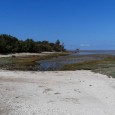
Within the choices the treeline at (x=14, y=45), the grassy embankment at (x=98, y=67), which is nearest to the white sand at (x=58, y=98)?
the grassy embankment at (x=98, y=67)

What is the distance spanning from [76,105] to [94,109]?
1.25m

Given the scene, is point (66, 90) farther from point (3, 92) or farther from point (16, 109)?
point (16, 109)

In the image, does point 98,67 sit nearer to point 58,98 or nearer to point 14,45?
point 58,98

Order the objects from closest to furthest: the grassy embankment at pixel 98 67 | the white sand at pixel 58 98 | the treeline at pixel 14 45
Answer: the white sand at pixel 58 98 < the grassy embankment at pixel 98 67 < the treeline at pixel 14 45

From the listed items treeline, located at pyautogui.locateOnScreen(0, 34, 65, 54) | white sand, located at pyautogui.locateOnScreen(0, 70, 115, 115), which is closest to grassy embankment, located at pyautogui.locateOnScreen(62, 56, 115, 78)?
white sand, located at pyautogui.locateOnScreen(0, 70, 115, 115)

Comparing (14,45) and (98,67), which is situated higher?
(14,45)

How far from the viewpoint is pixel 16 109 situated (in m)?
18.1

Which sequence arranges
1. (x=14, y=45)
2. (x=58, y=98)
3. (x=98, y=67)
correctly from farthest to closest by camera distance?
(x=14, y=45)
(x=98, y=67)
(x=58, y=98)

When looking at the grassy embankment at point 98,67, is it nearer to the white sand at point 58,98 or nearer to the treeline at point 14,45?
the white sand at point 58,98

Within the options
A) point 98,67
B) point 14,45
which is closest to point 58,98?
point 98,67

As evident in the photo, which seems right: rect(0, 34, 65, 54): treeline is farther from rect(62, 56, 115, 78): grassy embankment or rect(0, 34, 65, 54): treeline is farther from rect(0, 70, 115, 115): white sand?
rect(0, 70, 115, 115): white sand

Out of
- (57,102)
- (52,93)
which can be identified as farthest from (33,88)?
(57,102)

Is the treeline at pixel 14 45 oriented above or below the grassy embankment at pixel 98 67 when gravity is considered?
above

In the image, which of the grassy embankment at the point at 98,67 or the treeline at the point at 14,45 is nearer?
the grassy embankment at the point at 98,67
